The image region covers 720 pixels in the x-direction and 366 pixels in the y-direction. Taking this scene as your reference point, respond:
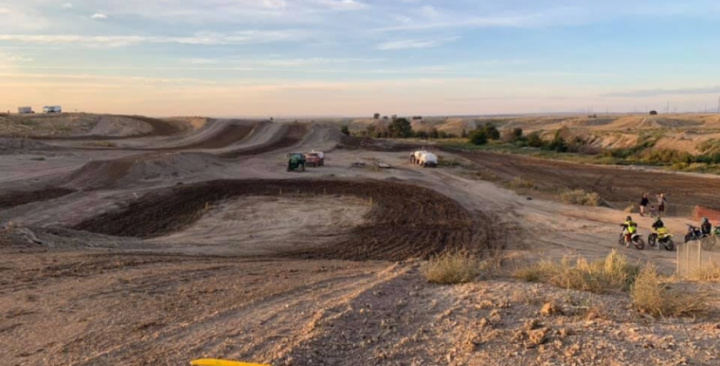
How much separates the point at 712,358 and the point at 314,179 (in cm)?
3802

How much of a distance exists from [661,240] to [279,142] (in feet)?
214

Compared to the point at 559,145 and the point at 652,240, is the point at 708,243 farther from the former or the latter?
the point at 559,145

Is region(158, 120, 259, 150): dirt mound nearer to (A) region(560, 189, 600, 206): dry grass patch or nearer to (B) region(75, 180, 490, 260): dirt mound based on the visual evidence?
(B) region(75, 180, 490, 260): dirt mound

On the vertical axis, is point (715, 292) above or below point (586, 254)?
above

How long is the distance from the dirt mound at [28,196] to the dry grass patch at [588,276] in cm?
2629

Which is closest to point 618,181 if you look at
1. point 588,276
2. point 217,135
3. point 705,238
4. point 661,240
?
point 661,240

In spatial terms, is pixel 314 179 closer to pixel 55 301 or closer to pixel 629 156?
pixel 55 301

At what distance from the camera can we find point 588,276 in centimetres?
952

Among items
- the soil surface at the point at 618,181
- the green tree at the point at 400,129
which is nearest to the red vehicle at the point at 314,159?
the soil surface at the point at 618,181

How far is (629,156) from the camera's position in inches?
2891

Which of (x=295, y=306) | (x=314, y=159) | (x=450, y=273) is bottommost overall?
(x=314, y=159)

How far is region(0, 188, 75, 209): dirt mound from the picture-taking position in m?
29.1

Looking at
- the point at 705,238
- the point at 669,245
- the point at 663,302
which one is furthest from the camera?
the point at 669,245

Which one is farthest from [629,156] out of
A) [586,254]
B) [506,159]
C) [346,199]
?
[586,254]
